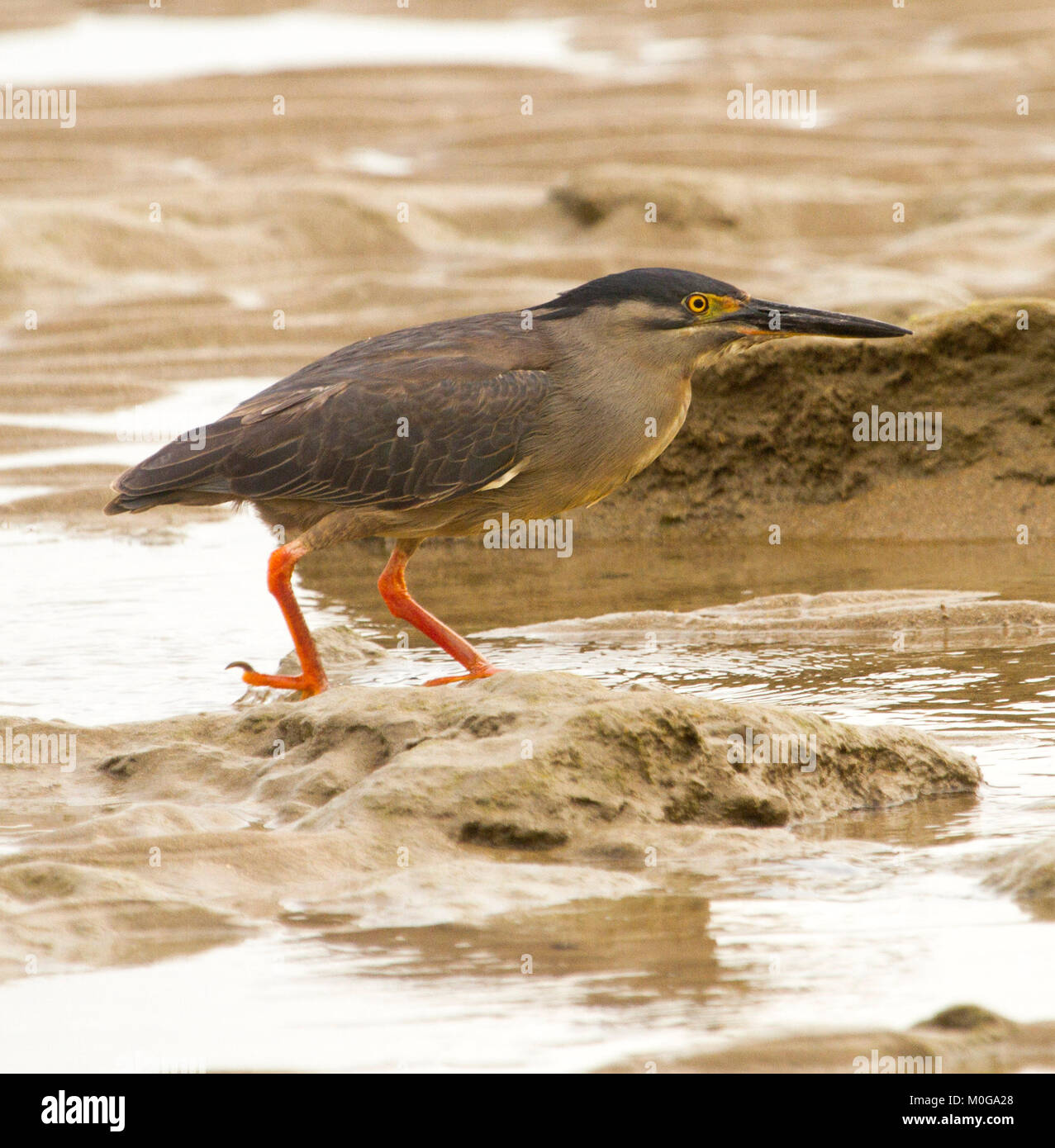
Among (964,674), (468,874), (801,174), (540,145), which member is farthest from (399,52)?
(468,874)

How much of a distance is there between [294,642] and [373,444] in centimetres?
79

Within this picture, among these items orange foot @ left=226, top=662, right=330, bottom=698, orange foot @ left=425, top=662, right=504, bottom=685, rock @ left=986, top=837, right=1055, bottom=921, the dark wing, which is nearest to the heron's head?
the dark wing

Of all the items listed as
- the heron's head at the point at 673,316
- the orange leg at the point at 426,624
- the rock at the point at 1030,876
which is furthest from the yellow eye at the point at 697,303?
the rock at the point at 1030,876

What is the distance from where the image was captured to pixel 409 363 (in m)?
6.85

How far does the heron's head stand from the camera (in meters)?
6.75

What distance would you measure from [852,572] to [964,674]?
6.49 ft

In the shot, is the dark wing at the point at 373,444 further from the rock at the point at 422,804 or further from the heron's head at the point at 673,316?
the rock at the point at 422,804

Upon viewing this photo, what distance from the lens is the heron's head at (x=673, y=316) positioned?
6.75m

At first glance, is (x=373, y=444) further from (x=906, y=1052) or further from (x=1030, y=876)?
(x=906, y=1052)

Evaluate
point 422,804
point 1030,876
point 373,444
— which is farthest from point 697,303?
point 1030,876

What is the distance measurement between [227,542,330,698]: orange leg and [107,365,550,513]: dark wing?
293 mm

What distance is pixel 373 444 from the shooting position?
673cm
